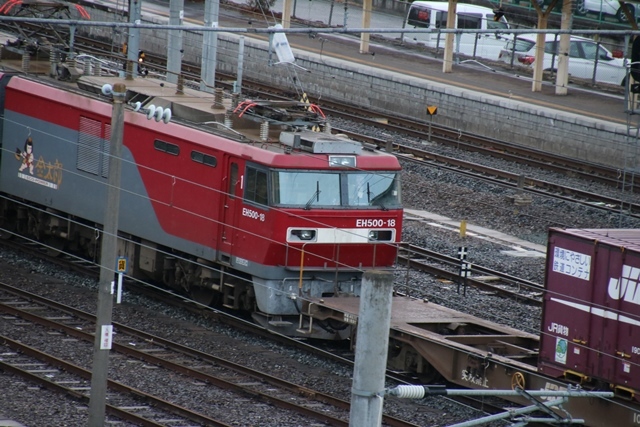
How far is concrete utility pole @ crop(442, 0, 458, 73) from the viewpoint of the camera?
37138mm

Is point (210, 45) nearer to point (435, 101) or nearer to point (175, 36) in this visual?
point (175, 36)

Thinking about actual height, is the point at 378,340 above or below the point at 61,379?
above

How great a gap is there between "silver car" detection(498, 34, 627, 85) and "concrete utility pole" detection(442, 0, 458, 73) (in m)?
3.51

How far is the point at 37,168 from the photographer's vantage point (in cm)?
2216

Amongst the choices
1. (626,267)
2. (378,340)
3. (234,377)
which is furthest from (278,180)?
(378,340)

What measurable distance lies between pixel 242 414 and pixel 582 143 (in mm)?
19663

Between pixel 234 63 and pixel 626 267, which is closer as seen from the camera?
pixel 626 267

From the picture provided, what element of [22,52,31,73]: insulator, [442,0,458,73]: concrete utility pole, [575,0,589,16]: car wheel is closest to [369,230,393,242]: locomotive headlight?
[22,52,31,73]: insulator

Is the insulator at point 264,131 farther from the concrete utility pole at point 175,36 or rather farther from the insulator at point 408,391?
the insulator at point 408,391

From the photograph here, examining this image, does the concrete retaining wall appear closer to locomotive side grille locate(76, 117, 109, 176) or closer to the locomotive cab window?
locomotive side grille locate(76, 117, 109, 176)

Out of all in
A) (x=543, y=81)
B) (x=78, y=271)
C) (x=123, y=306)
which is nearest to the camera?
(x=123, y=306)

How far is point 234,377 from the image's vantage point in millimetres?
16250

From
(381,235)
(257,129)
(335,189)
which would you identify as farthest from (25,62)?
(381,235)

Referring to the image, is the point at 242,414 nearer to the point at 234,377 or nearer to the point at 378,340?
the point at 234,377
